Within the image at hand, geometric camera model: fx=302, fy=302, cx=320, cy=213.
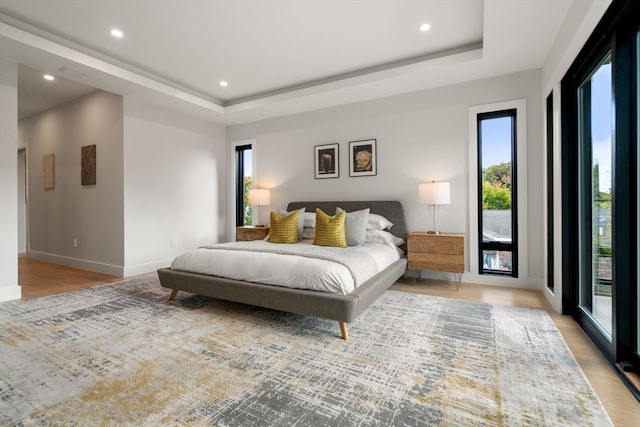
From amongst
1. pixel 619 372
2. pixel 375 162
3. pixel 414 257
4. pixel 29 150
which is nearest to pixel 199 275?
pixel 414 257

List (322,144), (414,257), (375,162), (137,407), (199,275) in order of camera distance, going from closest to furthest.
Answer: (137,407) → (199,275) → (414,257) → (375,162) → (322,144)

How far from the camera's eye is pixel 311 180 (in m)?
5.07

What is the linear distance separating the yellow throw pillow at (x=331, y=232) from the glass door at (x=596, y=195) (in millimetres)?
2168

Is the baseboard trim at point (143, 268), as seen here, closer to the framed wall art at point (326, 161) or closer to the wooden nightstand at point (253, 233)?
the wooden nightstand at point (253, 233)

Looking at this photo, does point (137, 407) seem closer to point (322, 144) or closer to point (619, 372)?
point (619, 372)

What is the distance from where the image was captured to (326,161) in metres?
4.90

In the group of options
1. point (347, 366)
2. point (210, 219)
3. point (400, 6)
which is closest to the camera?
point (347, 366)

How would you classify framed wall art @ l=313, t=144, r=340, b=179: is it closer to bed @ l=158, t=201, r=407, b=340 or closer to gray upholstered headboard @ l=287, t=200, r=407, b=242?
gray upholstered headboard @ l=287, t=200, r=407, b=242

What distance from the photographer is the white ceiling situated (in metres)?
2.70

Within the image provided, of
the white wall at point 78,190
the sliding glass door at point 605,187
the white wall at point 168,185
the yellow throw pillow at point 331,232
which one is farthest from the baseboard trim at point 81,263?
the sliding glass door at point 605,187

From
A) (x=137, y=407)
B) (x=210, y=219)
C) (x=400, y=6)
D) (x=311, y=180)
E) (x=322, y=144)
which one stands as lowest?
(x=137, y=407)

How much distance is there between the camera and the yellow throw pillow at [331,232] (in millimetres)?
3525

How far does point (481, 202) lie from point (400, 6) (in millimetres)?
2488

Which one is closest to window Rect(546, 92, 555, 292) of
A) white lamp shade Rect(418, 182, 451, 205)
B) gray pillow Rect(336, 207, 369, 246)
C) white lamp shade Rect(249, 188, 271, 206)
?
white lamp shade Rect(418, 182, 451, 205)
